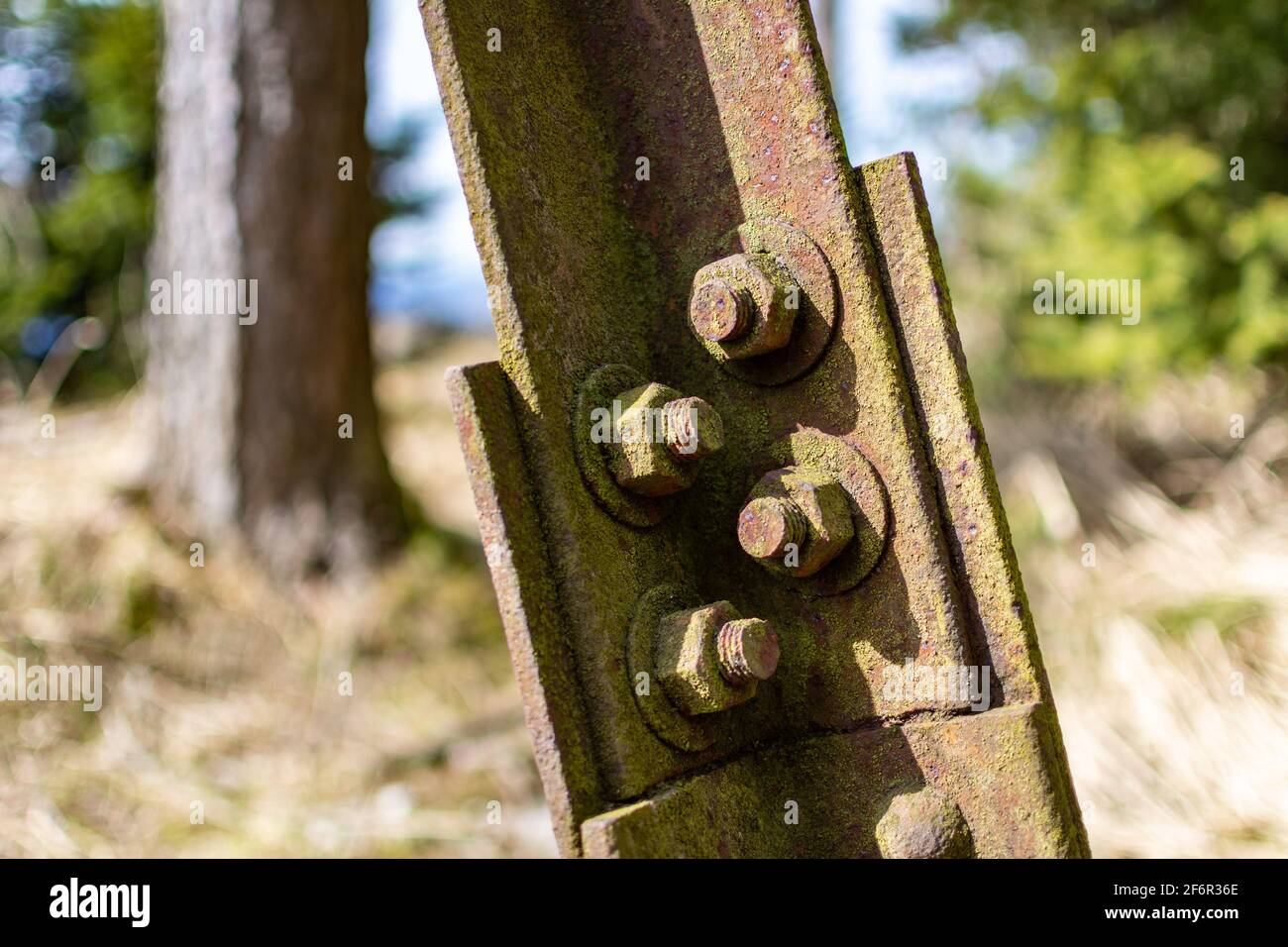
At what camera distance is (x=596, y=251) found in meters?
1.32

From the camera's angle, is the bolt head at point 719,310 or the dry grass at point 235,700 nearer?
the bolt head at point 719,310

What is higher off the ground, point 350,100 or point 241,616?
point 350,100

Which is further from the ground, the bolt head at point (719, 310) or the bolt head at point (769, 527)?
the bolt head at point (719, 310)

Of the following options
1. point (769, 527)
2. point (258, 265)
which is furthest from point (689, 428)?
point (258, 265)

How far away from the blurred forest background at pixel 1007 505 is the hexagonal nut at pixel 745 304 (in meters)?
2.01

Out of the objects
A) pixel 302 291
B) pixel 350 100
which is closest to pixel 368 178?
pixel 350 100

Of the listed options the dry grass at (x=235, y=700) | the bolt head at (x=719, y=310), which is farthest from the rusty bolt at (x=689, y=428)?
the dry grass at (x=235, y=700)

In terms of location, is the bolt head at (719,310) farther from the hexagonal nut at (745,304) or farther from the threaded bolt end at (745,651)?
the threaded bolt end at (745,651)

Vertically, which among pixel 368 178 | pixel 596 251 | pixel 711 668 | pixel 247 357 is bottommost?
pixel 711 668

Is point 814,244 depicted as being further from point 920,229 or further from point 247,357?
point 247,357

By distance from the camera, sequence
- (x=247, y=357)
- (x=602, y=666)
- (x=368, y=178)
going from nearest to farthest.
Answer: (x=602, y=666)
(x=247, y=357)
(x=368, y=178)

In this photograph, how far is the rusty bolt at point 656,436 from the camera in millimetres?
1180
